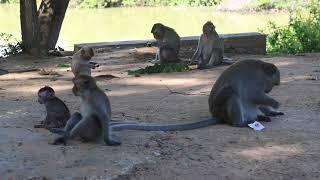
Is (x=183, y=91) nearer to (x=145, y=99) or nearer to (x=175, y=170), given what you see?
(x=145, y=99)

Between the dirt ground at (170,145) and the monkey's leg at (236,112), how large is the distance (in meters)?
0.15

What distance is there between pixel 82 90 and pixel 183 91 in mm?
4301

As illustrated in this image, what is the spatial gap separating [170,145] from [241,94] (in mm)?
1467

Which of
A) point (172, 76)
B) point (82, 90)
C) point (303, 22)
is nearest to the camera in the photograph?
point (82, 90)

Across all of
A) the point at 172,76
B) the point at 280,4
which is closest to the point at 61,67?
the point at 172,76

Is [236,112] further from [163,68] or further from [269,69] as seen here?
[163,68]

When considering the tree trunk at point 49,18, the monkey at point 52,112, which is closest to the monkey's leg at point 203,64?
the tree trunk at point 49,18

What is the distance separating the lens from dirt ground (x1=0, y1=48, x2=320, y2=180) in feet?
19.1

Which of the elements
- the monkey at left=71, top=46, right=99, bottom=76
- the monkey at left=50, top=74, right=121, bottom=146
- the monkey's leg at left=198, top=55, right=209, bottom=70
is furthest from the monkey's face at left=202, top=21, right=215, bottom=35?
the monkey at left=50, top=74, right=121, bottom=146

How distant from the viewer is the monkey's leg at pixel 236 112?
7.61m

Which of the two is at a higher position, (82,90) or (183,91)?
(82,90)

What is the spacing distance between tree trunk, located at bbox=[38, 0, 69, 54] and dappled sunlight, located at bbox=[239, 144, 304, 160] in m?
11.8

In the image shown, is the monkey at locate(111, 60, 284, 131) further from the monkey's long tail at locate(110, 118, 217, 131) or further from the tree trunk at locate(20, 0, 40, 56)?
the tree trunk at locate(20, 0, 40, 56)

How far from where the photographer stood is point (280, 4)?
4006 centimetres
